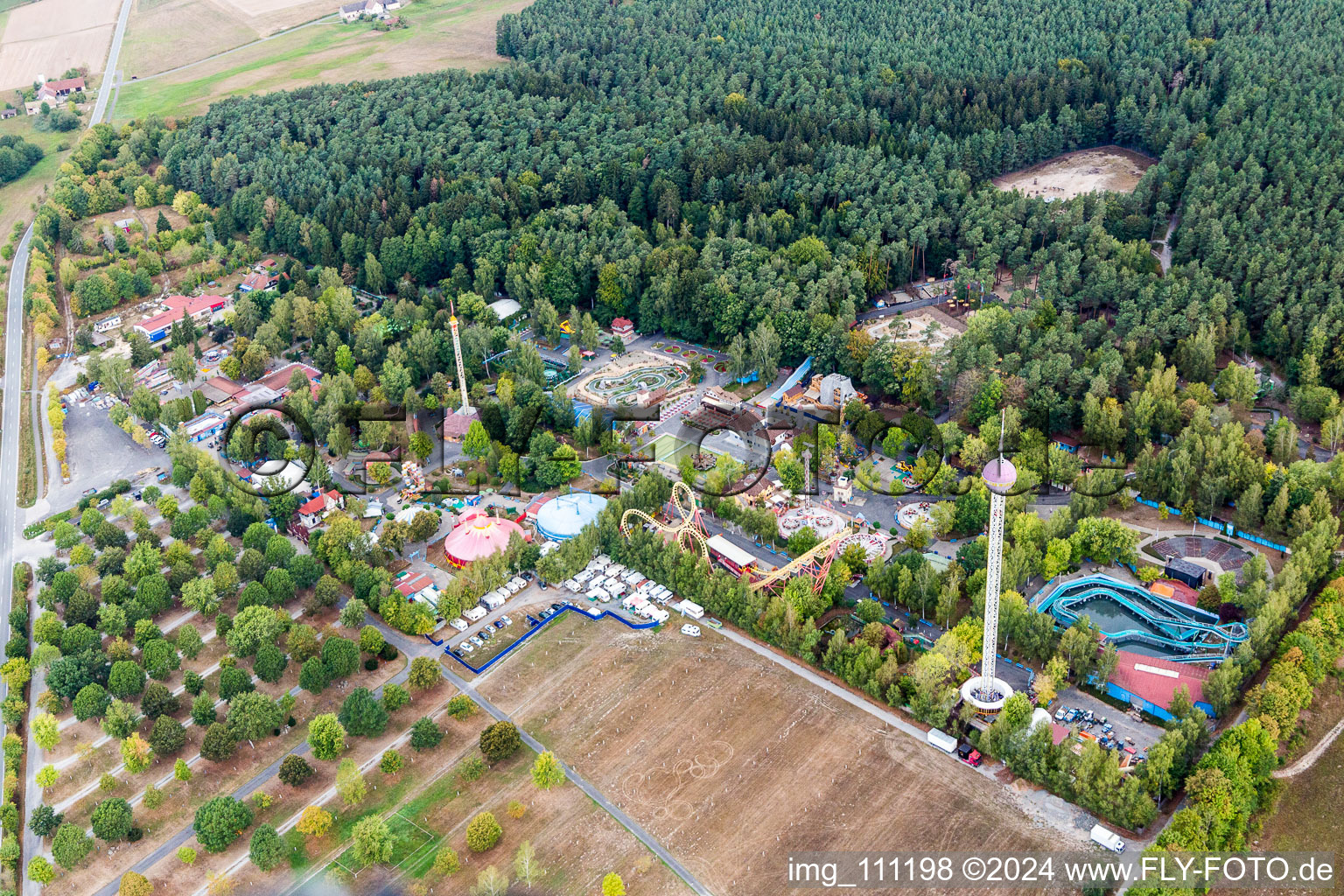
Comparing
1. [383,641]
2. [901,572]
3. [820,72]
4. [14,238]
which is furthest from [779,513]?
[14,238]

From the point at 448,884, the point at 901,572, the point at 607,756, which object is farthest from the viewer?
the point at 901,572

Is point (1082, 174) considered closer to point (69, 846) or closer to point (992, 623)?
point (992, 623)

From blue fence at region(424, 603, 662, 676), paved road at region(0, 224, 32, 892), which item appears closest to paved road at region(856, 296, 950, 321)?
blue fence at region(424, 603, 662, 676)

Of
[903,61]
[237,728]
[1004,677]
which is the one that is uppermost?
[903,61]

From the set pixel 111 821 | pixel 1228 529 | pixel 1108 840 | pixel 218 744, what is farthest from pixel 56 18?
pixel 1108 840

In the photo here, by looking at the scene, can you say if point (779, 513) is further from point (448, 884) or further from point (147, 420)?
point (147, 420)
